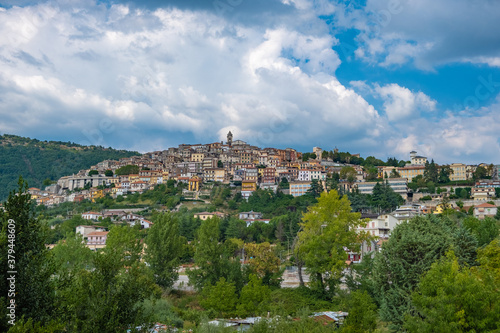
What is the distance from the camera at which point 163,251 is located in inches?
1203

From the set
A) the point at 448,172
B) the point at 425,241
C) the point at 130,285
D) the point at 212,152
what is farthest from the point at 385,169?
the point at 130,285

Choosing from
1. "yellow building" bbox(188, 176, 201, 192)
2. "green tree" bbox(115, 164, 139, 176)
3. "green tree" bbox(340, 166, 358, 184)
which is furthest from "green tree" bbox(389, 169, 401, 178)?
"green tree" bbox(115, 164, 139, 176)

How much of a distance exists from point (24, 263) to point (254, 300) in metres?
15.7

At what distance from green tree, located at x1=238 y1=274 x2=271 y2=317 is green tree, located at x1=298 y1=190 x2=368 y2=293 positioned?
3.60 metres

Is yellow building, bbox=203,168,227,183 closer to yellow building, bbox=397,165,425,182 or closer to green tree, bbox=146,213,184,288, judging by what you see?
yellow building, bbox=397,165,425,182

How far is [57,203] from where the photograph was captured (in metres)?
87.4

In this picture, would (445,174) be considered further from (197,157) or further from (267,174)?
(197,157)

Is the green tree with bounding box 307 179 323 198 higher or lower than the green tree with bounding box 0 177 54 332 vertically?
higher

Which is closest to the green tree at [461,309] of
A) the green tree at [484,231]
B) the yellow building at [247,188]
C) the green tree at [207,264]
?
the green tree at [207,264]

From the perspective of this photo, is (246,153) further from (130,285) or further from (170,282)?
(130,285)

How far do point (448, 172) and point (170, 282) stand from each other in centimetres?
6650

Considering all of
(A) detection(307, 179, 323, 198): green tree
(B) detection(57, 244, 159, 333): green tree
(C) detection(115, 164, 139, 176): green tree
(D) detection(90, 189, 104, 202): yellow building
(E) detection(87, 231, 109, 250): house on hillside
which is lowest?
(E) detection(87, 231, 109, 250): house on hillside

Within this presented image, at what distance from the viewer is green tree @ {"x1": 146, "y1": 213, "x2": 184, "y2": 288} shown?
3008 centimetres

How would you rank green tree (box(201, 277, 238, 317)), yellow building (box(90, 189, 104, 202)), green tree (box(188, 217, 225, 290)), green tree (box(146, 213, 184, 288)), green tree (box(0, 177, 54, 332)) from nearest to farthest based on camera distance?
green tree (box(0, 177, 54, 332)) < green tree (box(201, 277, 238, 317)) < green tree (box(188, 217, 225, 290)) < green tree (box(146, 213, 184, 288)) < yellow building (box(90, 189, 104, 202))
